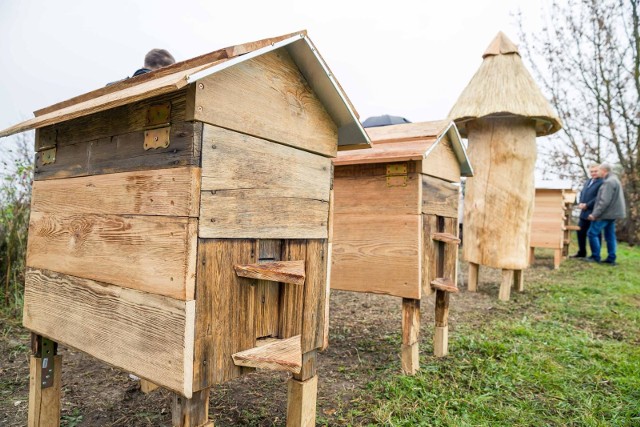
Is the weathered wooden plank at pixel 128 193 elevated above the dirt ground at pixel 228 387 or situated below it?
above

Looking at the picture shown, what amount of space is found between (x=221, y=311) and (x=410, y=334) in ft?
6.42

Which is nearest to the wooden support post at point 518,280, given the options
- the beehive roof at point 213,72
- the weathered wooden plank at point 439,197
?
the weathered wooden plank at point 439,197

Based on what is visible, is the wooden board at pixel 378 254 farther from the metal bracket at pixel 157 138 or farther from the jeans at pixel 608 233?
the jeans at pixel 608 233

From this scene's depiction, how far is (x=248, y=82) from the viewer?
1886 mm

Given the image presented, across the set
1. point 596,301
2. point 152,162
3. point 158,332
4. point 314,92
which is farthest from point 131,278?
point 596,301

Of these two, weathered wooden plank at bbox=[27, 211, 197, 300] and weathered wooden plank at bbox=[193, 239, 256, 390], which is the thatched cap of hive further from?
weathered wooden plank at bbox=[27, 211, 197, 300]

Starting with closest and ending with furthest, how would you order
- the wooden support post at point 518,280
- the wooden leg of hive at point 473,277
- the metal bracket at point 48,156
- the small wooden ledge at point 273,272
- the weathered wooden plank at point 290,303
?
the small wooden ledge at point 273,272 → the weathered wooden plank at point 290,303 → the metal bracket at point 48,156 → the wooden leg of hive at point 473,277 → the wooden support post at point 518,280

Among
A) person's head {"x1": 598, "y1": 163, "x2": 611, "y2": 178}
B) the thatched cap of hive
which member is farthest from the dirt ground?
person's head {"x1": 598, "y1": 163, "x2": 611, "y2": 178}

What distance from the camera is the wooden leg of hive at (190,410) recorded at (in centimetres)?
177

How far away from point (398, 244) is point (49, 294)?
2.26 meters

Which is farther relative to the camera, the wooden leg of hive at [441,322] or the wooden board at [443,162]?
the wooden leg of hive at [441,322]

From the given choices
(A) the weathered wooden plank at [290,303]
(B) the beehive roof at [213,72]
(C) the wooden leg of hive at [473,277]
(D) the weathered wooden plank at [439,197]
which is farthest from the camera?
(C) the wooden leg of hive at [473,277]

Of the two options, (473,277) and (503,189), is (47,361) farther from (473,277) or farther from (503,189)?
(473,277)

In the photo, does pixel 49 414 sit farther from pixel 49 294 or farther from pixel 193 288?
pixel 193 288
